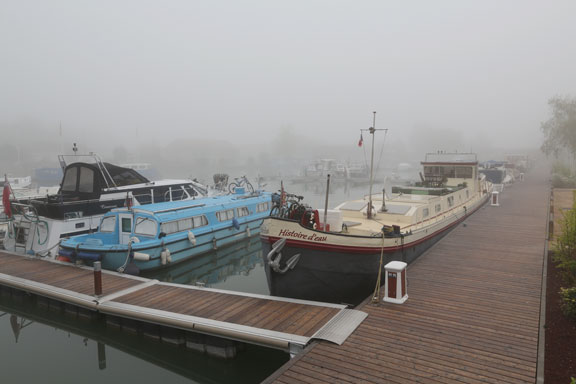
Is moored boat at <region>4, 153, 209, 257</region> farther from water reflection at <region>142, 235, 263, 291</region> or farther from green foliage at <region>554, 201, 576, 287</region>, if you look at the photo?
green foliage at <region>554, 201, 576, 287</region>

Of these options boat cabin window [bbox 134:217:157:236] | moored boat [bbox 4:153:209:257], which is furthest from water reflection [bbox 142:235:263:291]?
moored boat [bbox 4:153:209:257]

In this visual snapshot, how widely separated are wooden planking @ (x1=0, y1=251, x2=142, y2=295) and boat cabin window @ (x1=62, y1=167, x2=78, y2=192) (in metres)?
5.45

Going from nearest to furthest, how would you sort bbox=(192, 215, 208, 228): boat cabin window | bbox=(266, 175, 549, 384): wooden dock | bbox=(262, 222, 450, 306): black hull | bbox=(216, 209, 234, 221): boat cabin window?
bbox=(266, 175, 549, 384): wooden dock
bbox=(262, 222, 450, 306): black hull
bbox=(192, 215, 208, 228): boat cabin window
bbox=(216, 209, 234, 221): boat cabin window

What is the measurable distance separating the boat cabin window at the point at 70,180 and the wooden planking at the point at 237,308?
12.1 metres

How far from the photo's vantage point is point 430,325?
9.59 metres

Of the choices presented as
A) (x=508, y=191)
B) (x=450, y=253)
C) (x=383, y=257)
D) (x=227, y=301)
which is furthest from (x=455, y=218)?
(x=508, y=191)

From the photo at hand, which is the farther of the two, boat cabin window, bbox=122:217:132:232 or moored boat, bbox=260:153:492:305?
boat cabin window, bbox=122:217:132:232

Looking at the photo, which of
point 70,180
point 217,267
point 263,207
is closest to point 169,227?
point 217,267

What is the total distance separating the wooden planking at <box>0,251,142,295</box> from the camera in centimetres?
1402

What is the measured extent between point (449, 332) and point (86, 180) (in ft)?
66.7

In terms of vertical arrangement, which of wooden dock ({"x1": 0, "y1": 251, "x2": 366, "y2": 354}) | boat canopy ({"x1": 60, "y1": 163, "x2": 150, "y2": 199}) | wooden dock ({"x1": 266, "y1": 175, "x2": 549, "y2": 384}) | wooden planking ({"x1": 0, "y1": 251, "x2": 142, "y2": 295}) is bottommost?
wooden planking ({"x1": 0, "y1": 251, "x2": 142, "y2": 295})

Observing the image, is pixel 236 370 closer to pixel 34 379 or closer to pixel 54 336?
pixel 34 379

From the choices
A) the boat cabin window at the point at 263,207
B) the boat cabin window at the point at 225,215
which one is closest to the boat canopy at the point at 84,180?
the boat cabin window at the point at 225,215

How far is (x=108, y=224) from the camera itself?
64.4ft
